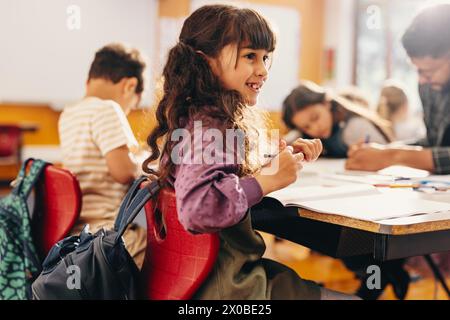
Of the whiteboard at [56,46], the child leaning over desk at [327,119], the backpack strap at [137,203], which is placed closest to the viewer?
the backpack strap at [137,203]

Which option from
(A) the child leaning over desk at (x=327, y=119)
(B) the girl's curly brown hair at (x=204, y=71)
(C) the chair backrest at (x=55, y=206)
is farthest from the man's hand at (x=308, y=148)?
(A) the child leaning over desk at (x=327, y=119)

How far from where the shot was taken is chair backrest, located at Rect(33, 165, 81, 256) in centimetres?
146

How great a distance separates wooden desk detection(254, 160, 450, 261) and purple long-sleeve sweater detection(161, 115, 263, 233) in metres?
0.22

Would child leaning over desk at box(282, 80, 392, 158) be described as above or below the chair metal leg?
above

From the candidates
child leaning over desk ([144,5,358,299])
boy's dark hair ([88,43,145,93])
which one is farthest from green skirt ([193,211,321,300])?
boy's dark hair ([88,43,145,93])

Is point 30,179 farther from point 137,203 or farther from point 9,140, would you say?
point 9,140

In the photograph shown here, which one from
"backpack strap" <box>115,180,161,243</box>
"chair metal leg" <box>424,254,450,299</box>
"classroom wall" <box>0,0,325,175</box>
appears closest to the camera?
"backpack strap" <box>115,180,161,243</box>

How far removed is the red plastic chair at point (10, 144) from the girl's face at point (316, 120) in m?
3.08

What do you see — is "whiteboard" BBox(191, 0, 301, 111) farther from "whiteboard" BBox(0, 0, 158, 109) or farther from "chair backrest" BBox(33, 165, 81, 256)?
"chair backrest" BBox(33, 165, 81, 256)

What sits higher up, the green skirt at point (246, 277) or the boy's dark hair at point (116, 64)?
the boy's dark hair at point (116, 64)

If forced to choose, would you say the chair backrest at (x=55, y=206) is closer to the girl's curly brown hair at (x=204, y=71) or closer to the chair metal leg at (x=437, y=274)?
the girl's curly brown hair at (x=204, y=71)

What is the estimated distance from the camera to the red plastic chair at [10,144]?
474cm

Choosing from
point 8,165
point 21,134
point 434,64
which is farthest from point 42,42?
point 434,64

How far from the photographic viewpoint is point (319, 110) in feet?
8.61
